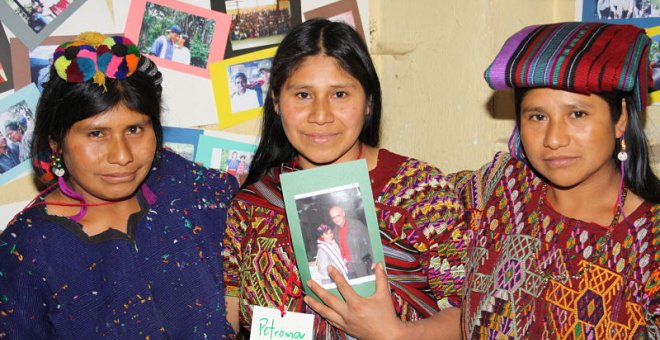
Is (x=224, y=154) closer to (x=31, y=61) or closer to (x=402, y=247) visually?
(x=31, y=61)

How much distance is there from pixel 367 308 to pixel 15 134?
1.51 m

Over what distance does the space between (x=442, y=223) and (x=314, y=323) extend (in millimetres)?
479

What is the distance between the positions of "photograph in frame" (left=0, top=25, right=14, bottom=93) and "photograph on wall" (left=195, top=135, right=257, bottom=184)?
29.3 inches

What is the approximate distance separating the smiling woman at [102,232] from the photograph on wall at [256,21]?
2.25ft

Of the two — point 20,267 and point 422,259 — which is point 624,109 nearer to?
point 422,259

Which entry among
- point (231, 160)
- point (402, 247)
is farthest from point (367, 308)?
point (231, 160)

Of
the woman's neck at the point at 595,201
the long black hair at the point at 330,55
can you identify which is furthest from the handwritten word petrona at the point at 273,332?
the woman's neck at the point at 595,201

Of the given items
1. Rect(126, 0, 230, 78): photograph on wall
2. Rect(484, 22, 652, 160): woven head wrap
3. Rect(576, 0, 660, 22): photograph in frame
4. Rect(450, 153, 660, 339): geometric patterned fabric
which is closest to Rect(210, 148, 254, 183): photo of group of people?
Rect(126, 0, 230, 78): photograph on wall

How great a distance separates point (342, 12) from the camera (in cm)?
294

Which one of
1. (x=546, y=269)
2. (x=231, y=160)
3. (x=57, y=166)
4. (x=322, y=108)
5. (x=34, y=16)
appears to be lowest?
(x=546, y=269)

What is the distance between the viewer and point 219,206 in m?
2.24

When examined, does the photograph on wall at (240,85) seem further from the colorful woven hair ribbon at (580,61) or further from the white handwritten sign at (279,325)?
the colorful woven hair ribbon at (580,61)

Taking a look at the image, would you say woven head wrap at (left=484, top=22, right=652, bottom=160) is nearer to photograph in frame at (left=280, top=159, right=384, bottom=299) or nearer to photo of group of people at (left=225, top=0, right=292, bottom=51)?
photograph in frame at (left=280, top=159, right=384, bottom=299)

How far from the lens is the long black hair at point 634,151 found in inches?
66.8
